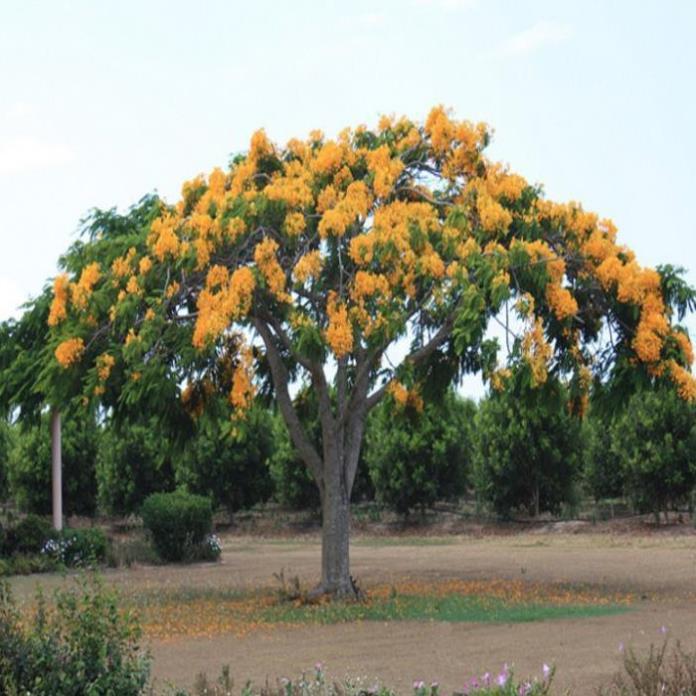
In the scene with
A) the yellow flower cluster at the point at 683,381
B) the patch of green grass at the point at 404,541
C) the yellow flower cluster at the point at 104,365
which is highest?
the yellow flower cluster at the point at 104,365

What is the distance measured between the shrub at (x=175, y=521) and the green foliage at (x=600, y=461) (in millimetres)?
15360

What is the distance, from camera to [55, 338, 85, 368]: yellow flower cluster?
1938 centimetres

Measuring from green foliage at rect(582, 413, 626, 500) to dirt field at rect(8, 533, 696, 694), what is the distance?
35.0ft

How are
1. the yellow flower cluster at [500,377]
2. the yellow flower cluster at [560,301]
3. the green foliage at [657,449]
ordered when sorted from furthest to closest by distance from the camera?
the green foliage at [657,449], the yellow flower cluster at [560,301], the yellow flower cluster at [500,377]

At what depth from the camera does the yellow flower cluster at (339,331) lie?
58.9 feet

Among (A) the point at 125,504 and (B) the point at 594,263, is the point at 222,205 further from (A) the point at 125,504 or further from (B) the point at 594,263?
(A) the point at 125,504

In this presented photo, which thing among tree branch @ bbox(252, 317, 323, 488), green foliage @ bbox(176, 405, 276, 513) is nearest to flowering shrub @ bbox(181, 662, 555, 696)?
tree branch @ bbox(252, 317, 323, 488)

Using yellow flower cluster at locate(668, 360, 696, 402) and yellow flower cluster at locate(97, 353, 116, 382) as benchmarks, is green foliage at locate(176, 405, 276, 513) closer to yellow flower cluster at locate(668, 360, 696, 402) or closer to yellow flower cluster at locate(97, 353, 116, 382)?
yellow flower cluster at locate(97, 353, 116, 382)

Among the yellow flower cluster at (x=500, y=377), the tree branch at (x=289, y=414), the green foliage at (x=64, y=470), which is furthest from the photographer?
the green foliage at (x=64, y=470)

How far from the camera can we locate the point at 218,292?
18.8 metres

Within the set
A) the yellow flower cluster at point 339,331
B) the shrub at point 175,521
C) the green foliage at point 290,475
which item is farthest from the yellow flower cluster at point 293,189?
the green foliage at point 290,475

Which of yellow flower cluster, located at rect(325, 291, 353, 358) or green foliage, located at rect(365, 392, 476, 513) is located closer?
yellow flower cluster, located at rect(325, 291, 353, 358)

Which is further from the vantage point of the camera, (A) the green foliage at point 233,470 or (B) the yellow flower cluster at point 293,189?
(A) the green foliage at point 233,470

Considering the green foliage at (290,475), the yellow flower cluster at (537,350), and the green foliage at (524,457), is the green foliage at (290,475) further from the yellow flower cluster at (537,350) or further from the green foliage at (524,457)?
the yellow flower cluster at (537,350)
